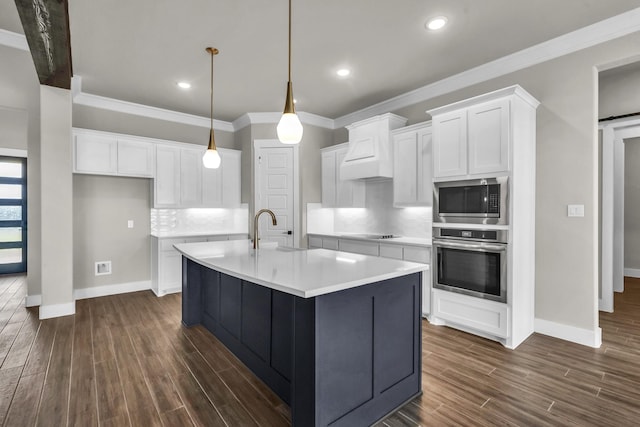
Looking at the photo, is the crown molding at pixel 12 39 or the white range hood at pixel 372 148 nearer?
the crown molding at pixel 12 39

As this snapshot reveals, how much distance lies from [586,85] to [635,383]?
2507mm

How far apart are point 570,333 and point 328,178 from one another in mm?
3688

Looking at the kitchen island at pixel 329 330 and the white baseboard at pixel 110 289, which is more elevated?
the kitchen island at pixel 329 330

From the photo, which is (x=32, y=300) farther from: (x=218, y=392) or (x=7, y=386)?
(x=218, y=392)

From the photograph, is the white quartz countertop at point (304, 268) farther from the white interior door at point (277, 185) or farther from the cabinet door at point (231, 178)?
the cabinet door at point (231, 178)

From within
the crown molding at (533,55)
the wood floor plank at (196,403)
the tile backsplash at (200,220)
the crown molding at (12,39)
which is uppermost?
the crown molding at (12,39)

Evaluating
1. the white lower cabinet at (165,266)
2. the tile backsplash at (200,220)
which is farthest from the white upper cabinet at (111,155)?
the white lower cabinet at (165,266)

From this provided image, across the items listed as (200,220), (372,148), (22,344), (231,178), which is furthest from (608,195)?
(22,344)

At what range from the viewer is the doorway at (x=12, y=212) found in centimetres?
532

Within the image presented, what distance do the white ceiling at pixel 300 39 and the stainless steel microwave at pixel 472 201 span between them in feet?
4.50

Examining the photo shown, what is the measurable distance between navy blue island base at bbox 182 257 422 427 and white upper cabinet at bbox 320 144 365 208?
283 cm

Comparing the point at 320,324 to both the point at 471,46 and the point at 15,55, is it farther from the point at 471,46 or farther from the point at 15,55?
the point at 15,55

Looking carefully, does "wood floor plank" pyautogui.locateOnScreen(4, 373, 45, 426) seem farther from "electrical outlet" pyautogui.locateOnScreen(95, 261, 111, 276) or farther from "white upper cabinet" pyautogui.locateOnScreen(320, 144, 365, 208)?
"white upper cabinet" pyautogui.locateOnScreen(320, 144, 365, 208)

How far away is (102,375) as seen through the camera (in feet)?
7.90
